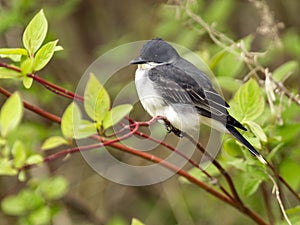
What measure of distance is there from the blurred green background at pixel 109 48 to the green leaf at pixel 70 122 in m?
1.06

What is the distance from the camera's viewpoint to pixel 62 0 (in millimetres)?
3396

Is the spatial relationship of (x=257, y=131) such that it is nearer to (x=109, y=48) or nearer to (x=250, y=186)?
(x=250, y=186)

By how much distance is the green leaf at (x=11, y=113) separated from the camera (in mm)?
1727

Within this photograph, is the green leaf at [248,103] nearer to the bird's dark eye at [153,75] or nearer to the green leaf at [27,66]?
the bird's dark eye at [153,75]

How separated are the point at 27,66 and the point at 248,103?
2.04ft

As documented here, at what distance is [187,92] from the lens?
6.67 feet

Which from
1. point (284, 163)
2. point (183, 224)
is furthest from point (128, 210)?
point (284, 163)

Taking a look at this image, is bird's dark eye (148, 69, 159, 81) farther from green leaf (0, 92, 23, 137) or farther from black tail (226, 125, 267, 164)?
green leaf (0, 92, 23, 137)

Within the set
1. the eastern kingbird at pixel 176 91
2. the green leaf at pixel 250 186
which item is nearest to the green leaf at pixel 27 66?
the eastern kingbird at pixel 176 91

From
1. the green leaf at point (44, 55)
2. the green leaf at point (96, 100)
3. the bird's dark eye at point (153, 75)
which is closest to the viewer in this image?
the green leaf at point (44, 55)

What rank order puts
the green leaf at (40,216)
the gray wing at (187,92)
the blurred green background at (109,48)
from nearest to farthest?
the gray wing at (187,92) < the green leaf at (40,216) < the blurred green background at (109,48)

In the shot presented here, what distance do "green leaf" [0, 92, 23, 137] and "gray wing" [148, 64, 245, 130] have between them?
52 cm

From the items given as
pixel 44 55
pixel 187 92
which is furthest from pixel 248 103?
pixel 44 55

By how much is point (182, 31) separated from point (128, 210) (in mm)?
1351
